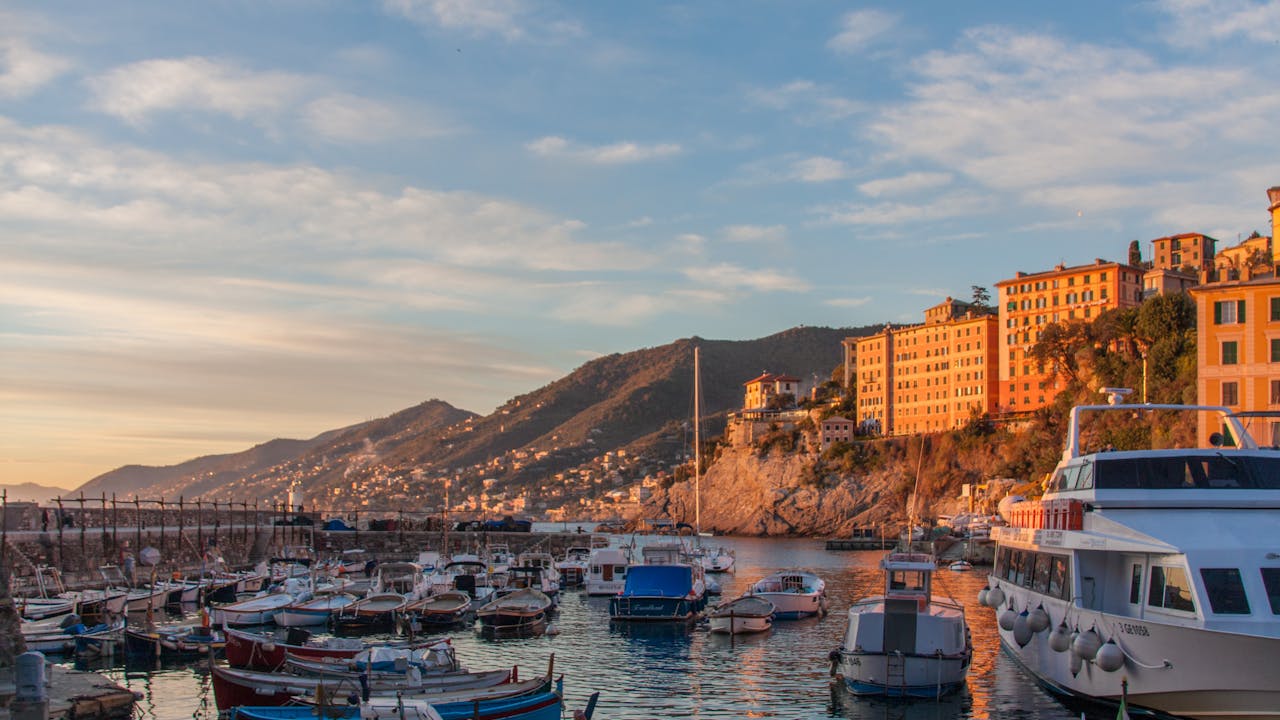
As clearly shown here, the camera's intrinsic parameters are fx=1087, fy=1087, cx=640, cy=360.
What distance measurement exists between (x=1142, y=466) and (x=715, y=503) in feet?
473

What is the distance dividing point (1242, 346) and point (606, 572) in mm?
35201

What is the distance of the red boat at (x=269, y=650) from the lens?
2909cm

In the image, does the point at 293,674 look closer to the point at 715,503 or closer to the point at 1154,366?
the point at 1154,366

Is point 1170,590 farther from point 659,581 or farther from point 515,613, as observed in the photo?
point 659,581

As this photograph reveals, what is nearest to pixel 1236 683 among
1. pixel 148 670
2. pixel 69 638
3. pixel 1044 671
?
pixel 1044 671

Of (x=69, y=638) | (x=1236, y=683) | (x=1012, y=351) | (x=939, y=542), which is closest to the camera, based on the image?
(x=1236, y=683)

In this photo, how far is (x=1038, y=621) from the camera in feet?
84.3

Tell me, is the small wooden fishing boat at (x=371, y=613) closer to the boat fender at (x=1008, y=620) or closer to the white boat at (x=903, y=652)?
the white boat at (x=903, y=652)

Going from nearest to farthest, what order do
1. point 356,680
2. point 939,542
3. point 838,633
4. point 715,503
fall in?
point 356,680 < point 838,633 < point 939,542 < point 715,503

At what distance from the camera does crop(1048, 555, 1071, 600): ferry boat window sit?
2528 centimetres

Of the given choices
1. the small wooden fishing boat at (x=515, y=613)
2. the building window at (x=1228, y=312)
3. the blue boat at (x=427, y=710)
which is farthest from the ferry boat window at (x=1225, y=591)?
the building window at (x=1228, y=312)

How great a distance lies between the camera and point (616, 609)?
4709 centimetres

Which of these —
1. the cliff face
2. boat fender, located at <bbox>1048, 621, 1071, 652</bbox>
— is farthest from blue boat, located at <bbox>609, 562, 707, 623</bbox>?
the cliff face

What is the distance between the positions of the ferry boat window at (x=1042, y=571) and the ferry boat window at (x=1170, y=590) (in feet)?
17.6
